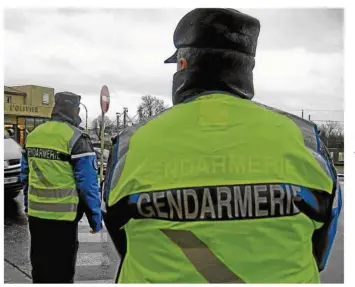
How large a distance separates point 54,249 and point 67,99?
108 centimetres

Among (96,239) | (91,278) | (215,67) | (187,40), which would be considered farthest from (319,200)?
(96,239)

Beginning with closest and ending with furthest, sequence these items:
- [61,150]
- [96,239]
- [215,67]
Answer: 1. [215,67]
2. [61,150]
3. [96,239]

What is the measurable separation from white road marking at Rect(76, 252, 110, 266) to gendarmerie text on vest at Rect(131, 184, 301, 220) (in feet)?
10.9

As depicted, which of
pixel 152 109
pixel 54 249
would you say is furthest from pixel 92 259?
pixel 152 109

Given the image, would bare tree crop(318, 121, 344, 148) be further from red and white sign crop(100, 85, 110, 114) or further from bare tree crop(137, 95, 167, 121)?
red and white sign crop(100, 85, 110, 114)

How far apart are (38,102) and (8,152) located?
0.90 meters

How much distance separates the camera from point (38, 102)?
263 inches

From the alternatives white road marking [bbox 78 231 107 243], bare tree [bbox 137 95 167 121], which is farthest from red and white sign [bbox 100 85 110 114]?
white road marking [bbox 78 231 107 243]

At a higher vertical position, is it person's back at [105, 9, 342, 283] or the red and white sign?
the red and white sign

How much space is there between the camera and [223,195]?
39.6 inches

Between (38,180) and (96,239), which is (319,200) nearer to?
(38,180)

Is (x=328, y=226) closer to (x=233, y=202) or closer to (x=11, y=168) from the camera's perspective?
(x=233, y=202)

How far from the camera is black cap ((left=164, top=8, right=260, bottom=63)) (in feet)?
3.68

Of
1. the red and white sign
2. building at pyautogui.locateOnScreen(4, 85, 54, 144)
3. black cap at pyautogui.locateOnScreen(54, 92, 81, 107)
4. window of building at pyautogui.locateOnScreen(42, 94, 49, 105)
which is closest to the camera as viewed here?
black cap at pyautogui.locateOnScreen(54, 92, 81, 107)
